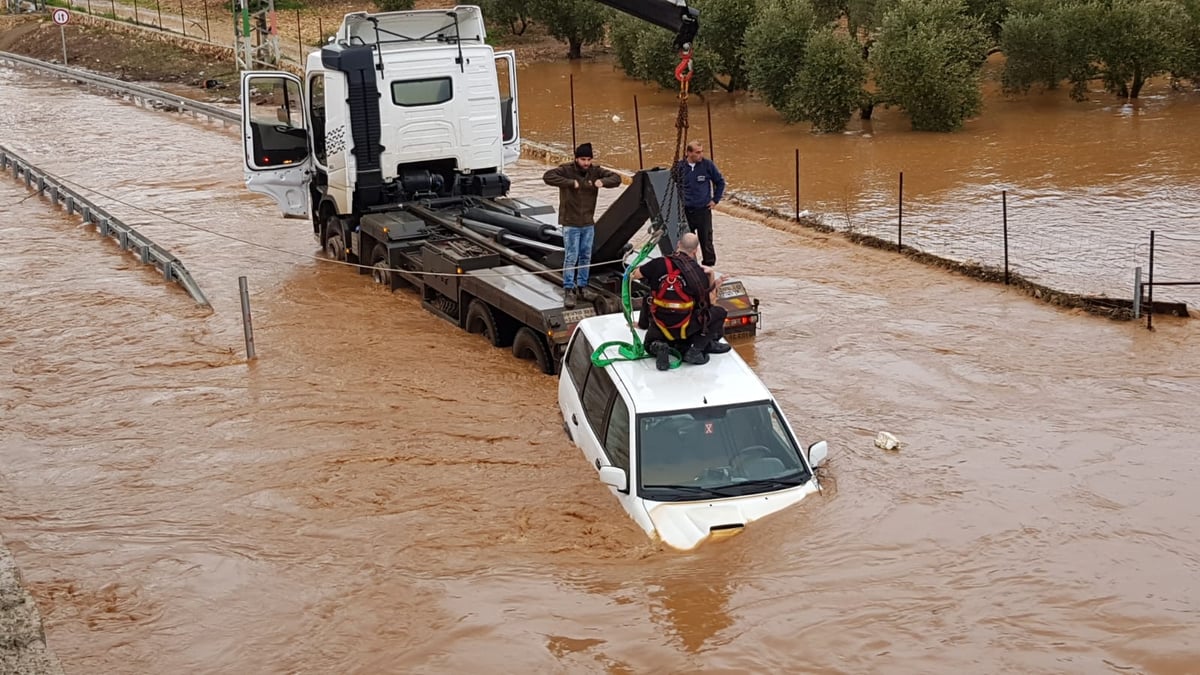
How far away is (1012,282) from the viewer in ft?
52.2

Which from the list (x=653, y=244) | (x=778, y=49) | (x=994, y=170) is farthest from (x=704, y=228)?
(x=778, y=49)

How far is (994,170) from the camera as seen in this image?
2458cm

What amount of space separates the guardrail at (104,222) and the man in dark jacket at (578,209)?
5.43 metres

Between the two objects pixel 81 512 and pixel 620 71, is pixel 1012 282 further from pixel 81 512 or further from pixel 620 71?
pixel 620 71

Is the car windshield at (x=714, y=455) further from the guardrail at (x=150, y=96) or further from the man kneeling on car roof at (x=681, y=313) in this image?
the guardrail at (x=150, y=96)

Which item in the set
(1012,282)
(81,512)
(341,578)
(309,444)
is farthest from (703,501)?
(1012,282)

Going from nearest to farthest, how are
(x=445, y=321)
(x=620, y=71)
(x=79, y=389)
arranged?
1. (x=79, y=389)
2. (x=445, y=321)
3. (x=620, y=71)

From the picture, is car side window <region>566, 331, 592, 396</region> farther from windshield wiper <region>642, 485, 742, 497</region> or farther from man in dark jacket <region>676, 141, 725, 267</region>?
man in dark jacket <region>676, 141, 725, 267</region>

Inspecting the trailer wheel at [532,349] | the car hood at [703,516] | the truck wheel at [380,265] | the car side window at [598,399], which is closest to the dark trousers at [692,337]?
the car side window at [598,399]

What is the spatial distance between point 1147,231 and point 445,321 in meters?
10.6

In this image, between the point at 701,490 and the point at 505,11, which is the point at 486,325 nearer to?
the point at 701,490

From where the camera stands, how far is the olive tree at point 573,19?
152 ft

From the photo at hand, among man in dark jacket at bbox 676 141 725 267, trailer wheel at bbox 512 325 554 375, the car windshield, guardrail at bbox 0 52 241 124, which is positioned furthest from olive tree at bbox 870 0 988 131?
the car windshield

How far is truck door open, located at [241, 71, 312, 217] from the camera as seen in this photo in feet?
57.7
